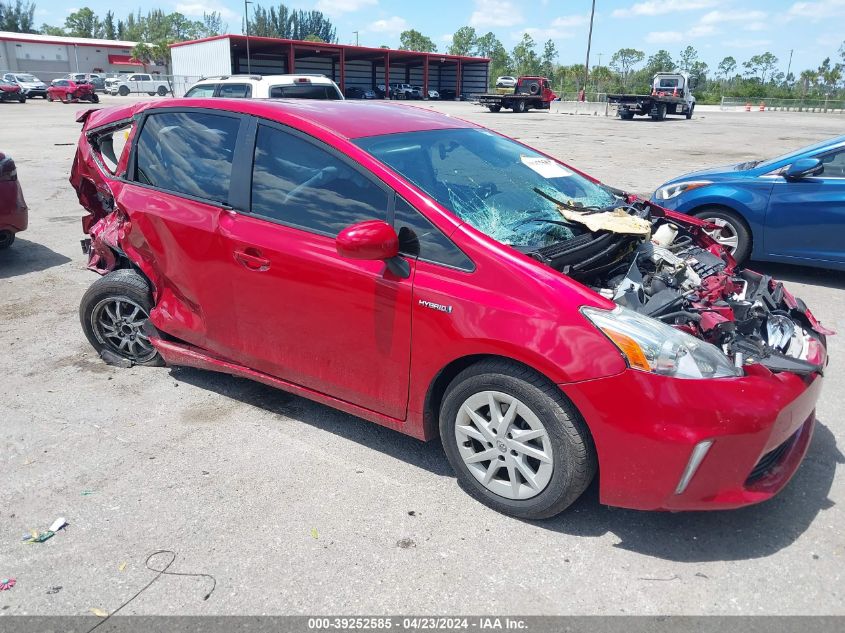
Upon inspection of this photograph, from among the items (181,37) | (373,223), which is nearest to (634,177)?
(373,223)

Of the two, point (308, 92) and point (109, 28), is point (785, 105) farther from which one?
point (109, 28)

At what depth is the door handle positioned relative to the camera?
3402 millimetres

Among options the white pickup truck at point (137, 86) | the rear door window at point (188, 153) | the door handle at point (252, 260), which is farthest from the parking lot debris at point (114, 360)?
the white pickup truck at point (137, 86)

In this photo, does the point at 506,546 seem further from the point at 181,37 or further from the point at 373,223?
the point at 181,37

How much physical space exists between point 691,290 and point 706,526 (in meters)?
1.10

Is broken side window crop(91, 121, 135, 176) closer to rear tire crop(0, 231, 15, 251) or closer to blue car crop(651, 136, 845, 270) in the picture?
rear tire crop(0, 231, 15, 251)

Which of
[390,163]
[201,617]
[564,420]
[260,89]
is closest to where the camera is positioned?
[201,617]

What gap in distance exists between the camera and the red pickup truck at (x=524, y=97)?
127 ft

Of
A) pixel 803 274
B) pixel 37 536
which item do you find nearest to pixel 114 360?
pixel 37 536

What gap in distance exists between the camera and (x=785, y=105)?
199 feet

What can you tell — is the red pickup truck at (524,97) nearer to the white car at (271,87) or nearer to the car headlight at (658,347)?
the white car at (271,87)

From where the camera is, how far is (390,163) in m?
3.20

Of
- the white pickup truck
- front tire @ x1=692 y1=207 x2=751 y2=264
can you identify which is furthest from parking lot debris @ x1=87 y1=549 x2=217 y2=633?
the white pickup truck

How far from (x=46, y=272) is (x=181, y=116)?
143 inches
